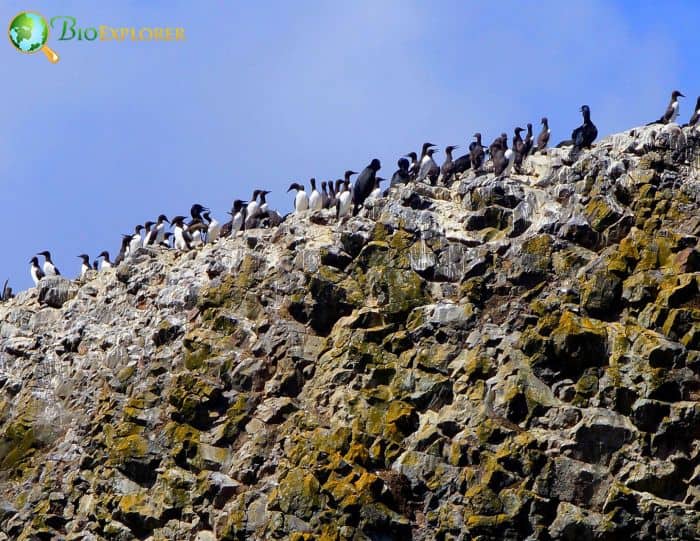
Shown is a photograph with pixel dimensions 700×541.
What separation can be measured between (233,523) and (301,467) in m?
2.08

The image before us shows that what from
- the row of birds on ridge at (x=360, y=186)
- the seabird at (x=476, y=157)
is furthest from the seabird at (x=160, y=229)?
the seabird at (x=476, y=157)

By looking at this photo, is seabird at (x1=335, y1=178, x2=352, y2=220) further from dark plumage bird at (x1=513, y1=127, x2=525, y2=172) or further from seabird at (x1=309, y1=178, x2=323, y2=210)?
dark plumage bird at (x1=513, y1=127, x2=525, y2=172)

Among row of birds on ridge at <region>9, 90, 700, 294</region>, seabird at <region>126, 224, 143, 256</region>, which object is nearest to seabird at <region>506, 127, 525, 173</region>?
row of birds on ridge at <region>9, 90, 700, 294</region>

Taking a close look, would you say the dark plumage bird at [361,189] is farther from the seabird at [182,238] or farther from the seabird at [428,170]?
the seabird at [182,238]

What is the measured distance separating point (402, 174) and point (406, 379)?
1012 centimetres

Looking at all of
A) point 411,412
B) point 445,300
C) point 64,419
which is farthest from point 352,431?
point 64,419

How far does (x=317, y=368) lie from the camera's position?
4016 cm

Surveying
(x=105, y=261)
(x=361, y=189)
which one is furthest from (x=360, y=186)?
(x=105, y=261)

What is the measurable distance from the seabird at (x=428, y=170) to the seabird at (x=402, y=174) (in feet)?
1.28

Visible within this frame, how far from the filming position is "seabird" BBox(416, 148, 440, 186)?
4584 cm

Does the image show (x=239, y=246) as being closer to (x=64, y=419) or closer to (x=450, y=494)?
(x=64, y=419)

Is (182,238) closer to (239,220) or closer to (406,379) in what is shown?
(239,220)

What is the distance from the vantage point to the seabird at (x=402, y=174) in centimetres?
4628

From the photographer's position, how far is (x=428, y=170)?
4659cm
